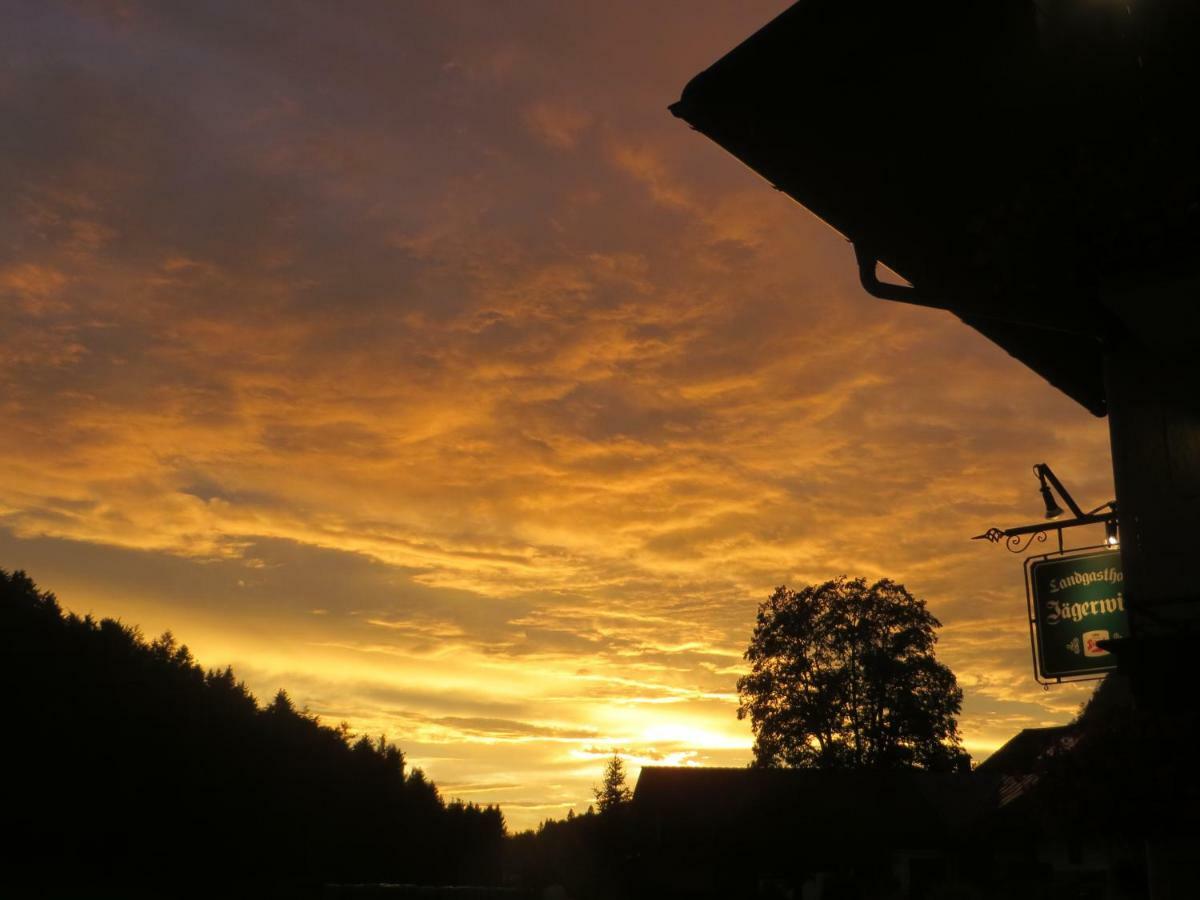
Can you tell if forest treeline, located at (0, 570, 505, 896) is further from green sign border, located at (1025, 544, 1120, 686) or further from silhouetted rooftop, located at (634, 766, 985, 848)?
green sign border, located at (1025, 544, 1120, 686)

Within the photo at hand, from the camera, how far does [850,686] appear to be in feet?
182

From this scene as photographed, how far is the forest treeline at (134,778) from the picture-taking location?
48.2 m

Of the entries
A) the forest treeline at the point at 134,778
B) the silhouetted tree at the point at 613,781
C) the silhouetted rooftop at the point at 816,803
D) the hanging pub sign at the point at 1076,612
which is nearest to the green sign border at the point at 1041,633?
the hanging pub sign at the point at 1076,612

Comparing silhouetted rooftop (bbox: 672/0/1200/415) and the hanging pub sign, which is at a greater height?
silhouetted rooftop (bbox: 672/0/1200/415)

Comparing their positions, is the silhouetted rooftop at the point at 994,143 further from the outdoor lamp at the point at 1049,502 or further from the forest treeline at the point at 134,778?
the forest treeline at the point at 134,778

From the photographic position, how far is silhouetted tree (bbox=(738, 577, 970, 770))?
5500 cm

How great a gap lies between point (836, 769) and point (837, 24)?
46512mm

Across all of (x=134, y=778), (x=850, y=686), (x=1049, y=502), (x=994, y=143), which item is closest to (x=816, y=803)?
(x=850, y=686)

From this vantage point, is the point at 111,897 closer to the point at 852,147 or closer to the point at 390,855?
the point at 390,855

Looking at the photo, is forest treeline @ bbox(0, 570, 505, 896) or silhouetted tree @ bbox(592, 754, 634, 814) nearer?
forest treeline @ bbox(0, 570, 505, 896)

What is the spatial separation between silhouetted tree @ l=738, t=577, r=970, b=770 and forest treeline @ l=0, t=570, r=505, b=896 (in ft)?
85.0

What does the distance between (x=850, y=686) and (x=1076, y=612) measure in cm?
4767

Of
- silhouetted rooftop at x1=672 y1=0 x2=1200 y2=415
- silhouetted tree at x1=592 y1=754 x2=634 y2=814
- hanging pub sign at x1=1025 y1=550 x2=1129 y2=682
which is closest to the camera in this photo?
silhouetted rooftop at x1=672 y1=0 x2=1200 y2=415

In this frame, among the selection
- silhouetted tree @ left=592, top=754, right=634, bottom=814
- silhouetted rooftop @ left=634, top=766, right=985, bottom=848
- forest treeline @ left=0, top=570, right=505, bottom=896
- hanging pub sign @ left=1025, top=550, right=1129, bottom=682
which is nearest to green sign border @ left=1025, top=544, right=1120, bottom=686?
hanging pub sign @ left=1025, top=550, right=1129, bottom=682
